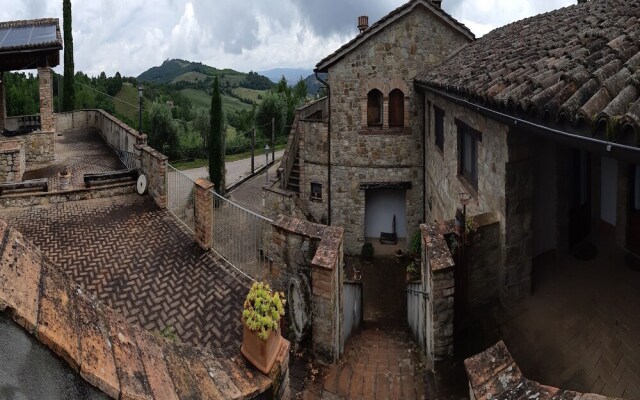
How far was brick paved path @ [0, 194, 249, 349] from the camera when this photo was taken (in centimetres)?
799

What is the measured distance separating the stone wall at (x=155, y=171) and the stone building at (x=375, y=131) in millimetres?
4670

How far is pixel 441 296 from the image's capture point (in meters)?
6.56

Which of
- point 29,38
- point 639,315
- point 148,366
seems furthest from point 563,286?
point 29,38

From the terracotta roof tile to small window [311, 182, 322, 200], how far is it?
357 inches

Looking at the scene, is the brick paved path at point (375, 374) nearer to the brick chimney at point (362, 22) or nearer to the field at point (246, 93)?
the brick chimney at point (362, 22)

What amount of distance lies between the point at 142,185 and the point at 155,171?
42.1 inches

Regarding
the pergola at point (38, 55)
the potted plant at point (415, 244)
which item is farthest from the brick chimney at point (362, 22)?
the pergola at point (38, 55)

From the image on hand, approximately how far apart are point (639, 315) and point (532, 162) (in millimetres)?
2350

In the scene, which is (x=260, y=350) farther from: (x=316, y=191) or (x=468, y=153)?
(x=316, y=191)

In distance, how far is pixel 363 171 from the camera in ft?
52.5

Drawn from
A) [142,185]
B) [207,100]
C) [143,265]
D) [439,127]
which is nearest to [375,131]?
[439,127]

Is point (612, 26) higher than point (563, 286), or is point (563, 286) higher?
point (612, 26)

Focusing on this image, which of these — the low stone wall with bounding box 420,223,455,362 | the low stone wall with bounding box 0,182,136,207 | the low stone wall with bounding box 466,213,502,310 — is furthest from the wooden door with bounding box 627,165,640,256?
the low stone wall with bounding box 0,182,136,207

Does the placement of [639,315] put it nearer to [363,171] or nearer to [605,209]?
[605,209]
